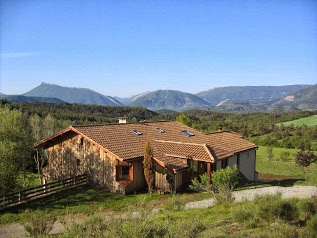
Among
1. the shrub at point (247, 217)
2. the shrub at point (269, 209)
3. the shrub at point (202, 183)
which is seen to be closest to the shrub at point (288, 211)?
the shrub at point (269, 209)

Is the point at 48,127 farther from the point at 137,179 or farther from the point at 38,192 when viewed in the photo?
the point at 137,179

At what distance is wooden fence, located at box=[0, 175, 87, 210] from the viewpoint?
16425mm

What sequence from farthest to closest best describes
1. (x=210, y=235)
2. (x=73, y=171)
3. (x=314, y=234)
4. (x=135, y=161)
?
(x=73, y=171)
(x=135, y=161)
(x=210, y=235)
(x=314, y=234)

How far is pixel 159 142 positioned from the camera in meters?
23.2

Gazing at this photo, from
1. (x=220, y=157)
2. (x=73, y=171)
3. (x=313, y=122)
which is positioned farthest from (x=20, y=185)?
(x=313, y=122)

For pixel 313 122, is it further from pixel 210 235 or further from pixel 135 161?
pixel 210 235

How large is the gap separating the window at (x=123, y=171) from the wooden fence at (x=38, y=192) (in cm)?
281

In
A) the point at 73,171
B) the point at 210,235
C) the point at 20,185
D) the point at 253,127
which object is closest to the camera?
the point at 210,235

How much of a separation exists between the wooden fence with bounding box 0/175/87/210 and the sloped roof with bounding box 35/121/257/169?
9.91 ft

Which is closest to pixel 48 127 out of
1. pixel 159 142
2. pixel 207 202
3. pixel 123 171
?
pixel 159 142

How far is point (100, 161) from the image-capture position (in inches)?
810

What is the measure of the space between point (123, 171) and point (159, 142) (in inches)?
156

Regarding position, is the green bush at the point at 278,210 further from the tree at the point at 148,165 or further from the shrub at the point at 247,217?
the tree at the point at 148,165

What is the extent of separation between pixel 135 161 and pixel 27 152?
665 centimetres
